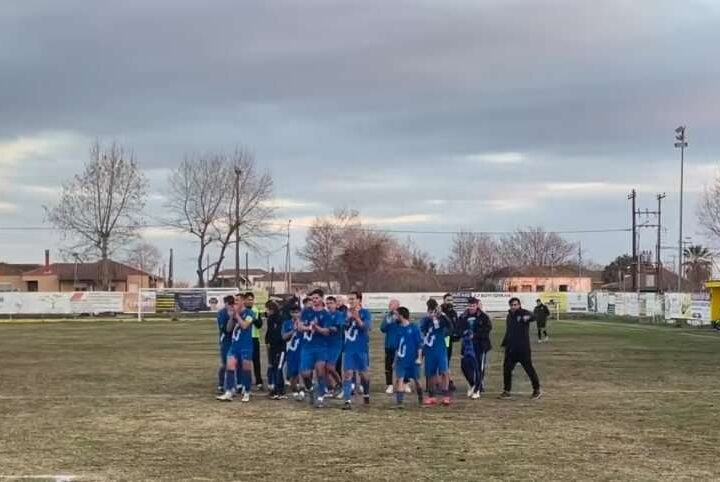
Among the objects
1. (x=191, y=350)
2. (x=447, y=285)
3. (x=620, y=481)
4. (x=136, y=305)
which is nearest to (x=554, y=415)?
(x=620, y=481)

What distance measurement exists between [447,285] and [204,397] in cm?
8490

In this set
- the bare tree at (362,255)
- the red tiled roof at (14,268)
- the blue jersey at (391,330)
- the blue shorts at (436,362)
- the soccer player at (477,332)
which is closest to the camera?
the blue shorts at (436,362)

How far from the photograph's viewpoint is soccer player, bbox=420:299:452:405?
605 inches

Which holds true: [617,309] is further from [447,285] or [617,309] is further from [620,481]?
[620,481]

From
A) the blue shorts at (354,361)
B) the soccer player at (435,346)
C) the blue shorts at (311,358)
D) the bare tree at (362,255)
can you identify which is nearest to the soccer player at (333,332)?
the blue shorts at (311,358)

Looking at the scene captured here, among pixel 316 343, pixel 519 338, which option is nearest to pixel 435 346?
pixel 519 338

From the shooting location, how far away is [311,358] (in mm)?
15141

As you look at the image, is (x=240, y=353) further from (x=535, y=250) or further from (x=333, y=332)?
(x=535, y=250)

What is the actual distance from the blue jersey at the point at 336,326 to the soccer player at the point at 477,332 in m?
2.53

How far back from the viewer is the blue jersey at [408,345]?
48.9ft

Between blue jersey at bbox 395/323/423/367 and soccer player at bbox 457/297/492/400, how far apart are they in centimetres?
161

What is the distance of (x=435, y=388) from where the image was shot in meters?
15.8

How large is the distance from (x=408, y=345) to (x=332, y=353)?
133cm

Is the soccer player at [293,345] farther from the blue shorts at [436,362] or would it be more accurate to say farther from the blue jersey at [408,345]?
the blue shorts at [436,362]
